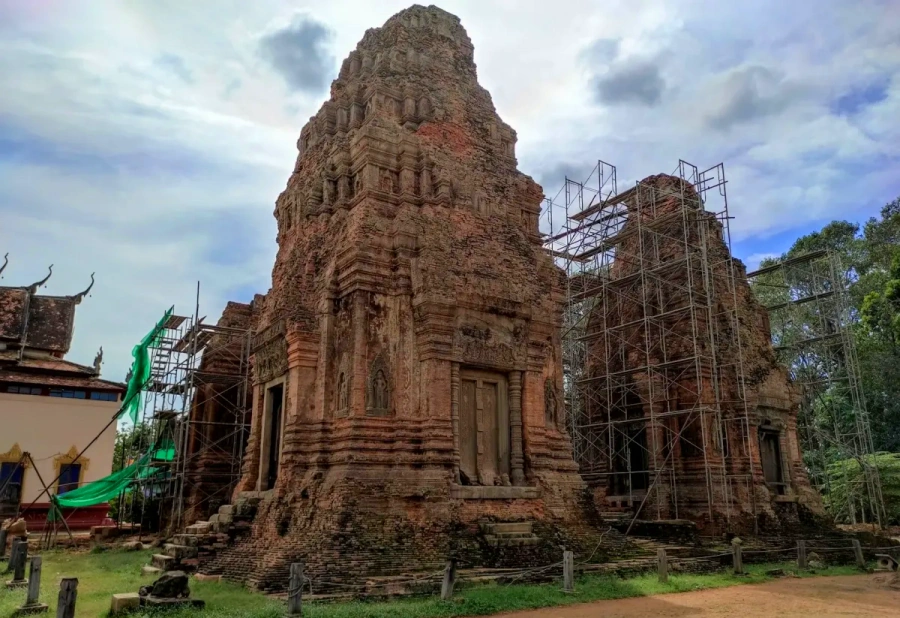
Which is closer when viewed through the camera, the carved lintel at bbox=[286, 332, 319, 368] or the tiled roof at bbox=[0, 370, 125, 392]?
the carved lintel at bbox=[286, 332, 319, 368]

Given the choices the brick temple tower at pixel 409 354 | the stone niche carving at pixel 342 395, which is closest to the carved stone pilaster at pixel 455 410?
the brick temple tower at pixel 409 354

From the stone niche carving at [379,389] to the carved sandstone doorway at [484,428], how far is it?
1.56 m

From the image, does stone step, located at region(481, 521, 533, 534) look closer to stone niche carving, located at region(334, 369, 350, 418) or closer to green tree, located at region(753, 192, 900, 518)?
stone niche carving, located at region(334, 369, 350, 418)

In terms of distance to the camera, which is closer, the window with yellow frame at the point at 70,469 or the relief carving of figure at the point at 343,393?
the relief carving of figure at the point at 343,393

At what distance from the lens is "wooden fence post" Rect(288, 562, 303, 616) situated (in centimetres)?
914

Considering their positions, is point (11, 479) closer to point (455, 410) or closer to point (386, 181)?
point (386, 181)

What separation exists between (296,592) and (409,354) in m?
5.68

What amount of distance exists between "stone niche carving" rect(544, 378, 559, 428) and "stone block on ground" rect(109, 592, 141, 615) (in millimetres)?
8629

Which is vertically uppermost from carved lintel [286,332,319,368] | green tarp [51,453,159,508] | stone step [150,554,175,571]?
carved lintel [286,332,319,368]

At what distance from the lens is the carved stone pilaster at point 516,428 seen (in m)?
14.4

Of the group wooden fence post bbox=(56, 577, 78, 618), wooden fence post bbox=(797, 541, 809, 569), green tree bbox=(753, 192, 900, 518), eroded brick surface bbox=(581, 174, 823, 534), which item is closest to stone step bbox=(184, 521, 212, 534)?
wooden fence post bbox=(56, 577, 78, 618)

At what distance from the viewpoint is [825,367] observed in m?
29.8

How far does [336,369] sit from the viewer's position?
1427 centimetres

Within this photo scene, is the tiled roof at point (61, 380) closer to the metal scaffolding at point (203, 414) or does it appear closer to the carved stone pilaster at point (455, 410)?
the metal scaffolding at point (203, 414)
